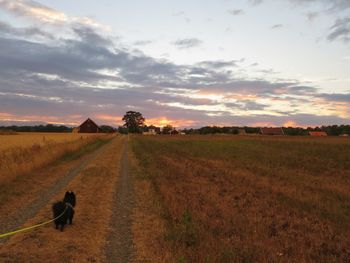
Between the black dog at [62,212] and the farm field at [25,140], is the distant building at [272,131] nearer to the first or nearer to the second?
the farm field at [25,140]

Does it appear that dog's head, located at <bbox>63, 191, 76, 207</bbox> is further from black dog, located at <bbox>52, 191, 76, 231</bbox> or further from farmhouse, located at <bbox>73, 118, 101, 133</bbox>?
farmhouse, located at <bbox>73, 118, 101, 133</bbox>

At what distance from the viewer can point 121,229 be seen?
899 centimetres

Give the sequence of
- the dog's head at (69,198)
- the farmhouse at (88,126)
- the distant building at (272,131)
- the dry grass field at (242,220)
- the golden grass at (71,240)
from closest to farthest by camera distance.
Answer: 1. the golden grass at (71,240)
2. the dry grass field at (242,220)
3. the dog's head at (69,198)
4. the farmhouse at (88,126)
5. the distant building at (272,131)

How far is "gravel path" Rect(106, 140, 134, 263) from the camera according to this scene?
23.4 ft

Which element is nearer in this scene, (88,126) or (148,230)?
(148,230)

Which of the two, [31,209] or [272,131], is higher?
[272,131]

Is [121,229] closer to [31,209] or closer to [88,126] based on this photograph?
[31,209]

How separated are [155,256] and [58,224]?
296 cm

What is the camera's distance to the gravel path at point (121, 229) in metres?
7.13

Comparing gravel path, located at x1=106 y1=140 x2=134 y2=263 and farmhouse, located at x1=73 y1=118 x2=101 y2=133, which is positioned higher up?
farmhouse, located at x1=73 y1=118 x2=101 y2=133

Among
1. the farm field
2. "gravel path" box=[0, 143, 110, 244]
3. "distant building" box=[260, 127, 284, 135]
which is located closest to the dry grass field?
"gravel path" box=[0, 143, 110, 244]

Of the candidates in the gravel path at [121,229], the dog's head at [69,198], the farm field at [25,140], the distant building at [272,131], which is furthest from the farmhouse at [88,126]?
the dog's head at [69,198]

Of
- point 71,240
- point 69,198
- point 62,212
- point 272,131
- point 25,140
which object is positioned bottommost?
point 71,240

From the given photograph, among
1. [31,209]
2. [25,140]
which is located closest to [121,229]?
[31,209]
